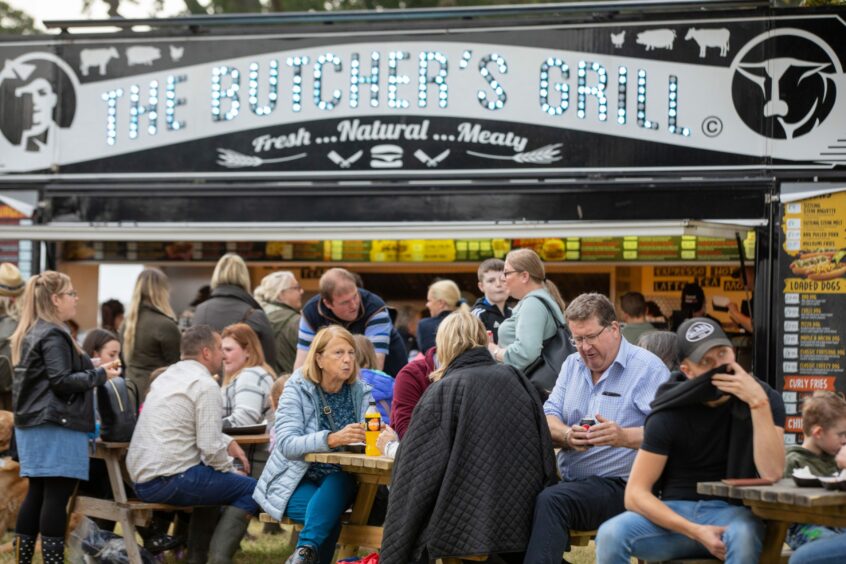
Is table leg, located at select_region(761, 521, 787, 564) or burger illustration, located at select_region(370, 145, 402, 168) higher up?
burger illustration, located at select_region(370, 145, 402, 168)

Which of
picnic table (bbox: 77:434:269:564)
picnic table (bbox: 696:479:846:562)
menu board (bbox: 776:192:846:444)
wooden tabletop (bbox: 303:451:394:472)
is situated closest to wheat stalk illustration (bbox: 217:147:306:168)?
picnic table (bbox: 77:434:269:564)

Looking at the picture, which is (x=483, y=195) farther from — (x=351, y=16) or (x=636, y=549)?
(x=636, y=549)

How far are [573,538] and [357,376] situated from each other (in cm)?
160

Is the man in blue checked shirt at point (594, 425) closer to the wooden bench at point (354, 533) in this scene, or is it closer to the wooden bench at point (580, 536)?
the wooden bench at point (580, 536)

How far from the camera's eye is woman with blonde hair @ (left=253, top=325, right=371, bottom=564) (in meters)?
6.64

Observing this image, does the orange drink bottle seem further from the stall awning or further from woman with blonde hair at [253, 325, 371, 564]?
the stall awning

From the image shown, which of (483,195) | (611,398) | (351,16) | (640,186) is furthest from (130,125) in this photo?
(611,398)

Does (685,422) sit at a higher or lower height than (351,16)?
lower

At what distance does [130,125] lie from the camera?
35.6 feet

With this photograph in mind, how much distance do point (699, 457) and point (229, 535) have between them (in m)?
3.16

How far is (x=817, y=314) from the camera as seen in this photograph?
363 inches

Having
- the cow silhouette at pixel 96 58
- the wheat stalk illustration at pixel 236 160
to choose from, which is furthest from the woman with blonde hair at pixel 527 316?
the cow silhouette at pixel 96 58

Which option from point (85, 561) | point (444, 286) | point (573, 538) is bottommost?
point (85, 561)

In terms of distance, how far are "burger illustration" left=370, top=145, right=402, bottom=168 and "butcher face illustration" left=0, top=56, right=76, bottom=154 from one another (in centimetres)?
268
